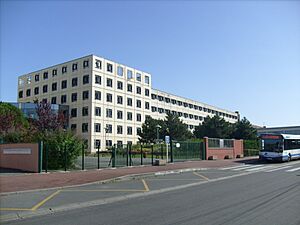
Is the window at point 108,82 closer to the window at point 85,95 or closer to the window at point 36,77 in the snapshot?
the window at point 85,95

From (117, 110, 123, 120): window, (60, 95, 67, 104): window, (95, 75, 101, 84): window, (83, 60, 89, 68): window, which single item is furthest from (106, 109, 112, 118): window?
(83, 60, 89, 68): window

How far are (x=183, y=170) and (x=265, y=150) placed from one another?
13191 mm

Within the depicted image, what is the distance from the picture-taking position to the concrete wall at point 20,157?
→ 21.6 m

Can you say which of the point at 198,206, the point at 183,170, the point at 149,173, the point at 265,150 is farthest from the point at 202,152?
the point at 198,206

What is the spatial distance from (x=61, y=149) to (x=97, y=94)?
4460 cm

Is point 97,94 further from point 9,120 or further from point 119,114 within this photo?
point 9,120

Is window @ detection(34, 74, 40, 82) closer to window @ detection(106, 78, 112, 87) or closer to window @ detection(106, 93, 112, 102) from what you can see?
window @ detection(106, 78, 112, 87)

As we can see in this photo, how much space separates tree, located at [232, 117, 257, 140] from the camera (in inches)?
2751

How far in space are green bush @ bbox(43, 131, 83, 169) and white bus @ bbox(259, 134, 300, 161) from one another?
19.3 meters

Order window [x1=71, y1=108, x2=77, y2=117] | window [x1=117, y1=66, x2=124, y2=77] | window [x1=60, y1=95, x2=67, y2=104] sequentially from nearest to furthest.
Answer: window [x1=71, y1=108, x2=77, y2=117] < window [x1=60, y1=95, x2=67, y2=104] < window [x1=117, y1=66, x2=124, y2=77]

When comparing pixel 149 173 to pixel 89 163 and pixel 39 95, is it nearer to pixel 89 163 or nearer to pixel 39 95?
pixel 89 163

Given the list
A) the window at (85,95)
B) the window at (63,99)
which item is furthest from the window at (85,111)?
the window at (63,99)

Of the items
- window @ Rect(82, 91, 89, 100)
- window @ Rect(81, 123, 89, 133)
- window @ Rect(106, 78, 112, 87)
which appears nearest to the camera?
window @ Rect(81, 123, 89, 133)

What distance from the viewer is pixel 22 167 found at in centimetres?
2264
